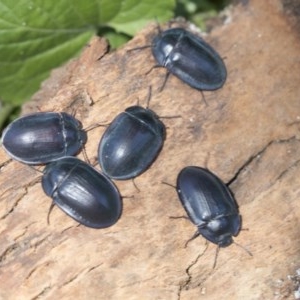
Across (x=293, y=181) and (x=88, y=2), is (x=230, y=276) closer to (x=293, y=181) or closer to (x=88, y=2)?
(x=293, y=181)

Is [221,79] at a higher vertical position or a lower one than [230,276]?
higher

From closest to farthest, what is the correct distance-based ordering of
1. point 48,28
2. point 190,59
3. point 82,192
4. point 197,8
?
point 82,192
point 190,59
point 48,28
point 197,8

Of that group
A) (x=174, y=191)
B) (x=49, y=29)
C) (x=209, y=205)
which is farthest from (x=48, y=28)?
(x=209, y=205)

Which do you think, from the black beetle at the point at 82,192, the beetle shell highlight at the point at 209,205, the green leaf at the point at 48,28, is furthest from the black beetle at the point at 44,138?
the green leaf at the point at 48,28

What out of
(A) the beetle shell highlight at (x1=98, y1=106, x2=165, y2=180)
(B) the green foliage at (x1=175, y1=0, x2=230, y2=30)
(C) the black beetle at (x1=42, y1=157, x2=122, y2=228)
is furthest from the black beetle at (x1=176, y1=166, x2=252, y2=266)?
(B) the green foliage at (x1=175, y1=0, x2=230, y2=30)

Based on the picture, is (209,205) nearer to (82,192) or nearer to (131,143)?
(131,143)

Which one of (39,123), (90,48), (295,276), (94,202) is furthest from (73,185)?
(295,276)
